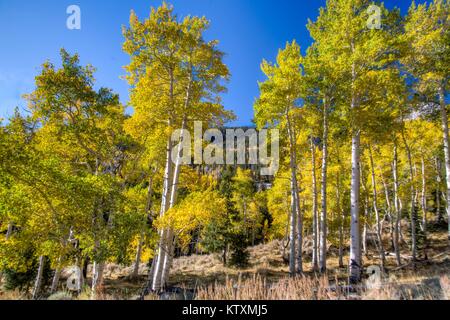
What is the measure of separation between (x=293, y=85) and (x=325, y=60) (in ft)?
5.35

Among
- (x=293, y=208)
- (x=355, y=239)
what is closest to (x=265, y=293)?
(x=355, y=239)

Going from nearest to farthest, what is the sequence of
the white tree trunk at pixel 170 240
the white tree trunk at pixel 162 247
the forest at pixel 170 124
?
1. the forest at pixel 170 124
2. the white tree trunk at pixel 162 247
3. the white tree trunk at pixel 170 240

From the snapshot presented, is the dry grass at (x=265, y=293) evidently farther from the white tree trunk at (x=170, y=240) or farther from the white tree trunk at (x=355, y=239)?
the white tree trunk at (x=355, y=239)

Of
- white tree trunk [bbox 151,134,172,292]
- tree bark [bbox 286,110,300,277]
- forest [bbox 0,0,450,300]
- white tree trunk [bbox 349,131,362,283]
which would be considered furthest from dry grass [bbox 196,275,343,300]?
tree bark [bbox 286,110,300,277]

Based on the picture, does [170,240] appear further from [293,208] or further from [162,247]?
[293,208]

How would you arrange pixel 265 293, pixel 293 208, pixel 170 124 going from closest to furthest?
1. pixel 265 293
2. pixel 170 124
3. pixel 293 208

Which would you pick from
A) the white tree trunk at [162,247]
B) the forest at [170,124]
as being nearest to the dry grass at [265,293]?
the forest at [170,124]

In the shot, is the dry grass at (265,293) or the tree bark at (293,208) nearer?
the dry grass at (265,293)

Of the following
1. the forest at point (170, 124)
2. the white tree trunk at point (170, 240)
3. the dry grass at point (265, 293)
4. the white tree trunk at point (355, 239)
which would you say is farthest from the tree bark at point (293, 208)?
the dry grass at point (265, 293)

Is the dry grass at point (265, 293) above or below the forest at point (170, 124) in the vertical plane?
below

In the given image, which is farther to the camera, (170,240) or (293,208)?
(293,208)

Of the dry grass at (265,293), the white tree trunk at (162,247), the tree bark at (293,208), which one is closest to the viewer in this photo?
the dry grass at (265,293)

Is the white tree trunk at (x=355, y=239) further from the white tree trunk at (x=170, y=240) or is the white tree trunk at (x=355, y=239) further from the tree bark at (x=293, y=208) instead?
the white tree trunk at (x=170, y=240)
